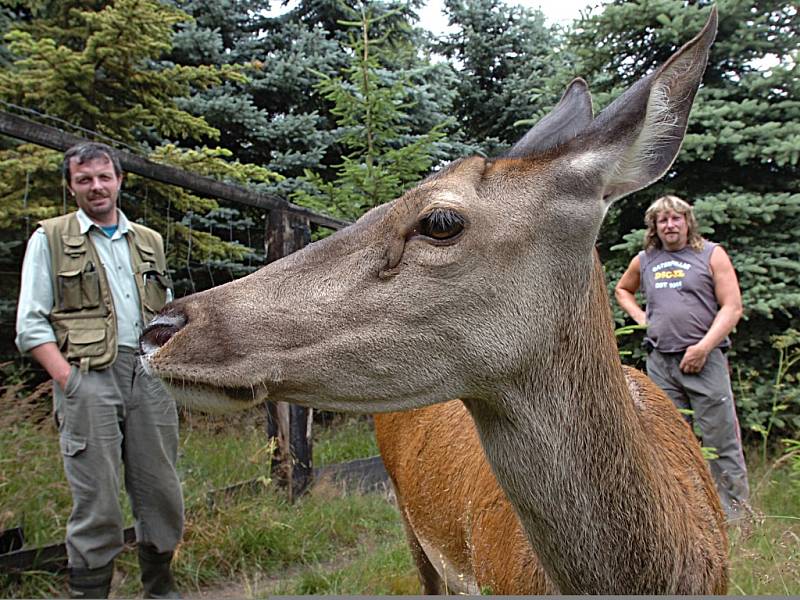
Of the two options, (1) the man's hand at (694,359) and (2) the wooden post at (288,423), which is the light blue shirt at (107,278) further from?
(1) the man's hand at (694,359)

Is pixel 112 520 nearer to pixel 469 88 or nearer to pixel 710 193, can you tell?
pixel 710 193

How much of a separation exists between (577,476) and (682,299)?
9.18 ft

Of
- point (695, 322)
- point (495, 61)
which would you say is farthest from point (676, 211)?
point (495, 61)

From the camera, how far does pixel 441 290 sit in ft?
5.84

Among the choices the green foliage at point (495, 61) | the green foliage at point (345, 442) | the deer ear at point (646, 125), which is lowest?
the green foliage at point (345, 442)

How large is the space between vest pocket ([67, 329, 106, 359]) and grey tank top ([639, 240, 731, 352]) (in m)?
3.30

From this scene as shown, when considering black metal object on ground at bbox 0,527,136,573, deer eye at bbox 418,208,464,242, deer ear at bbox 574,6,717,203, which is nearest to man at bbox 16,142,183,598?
black metal object on ground at bbox 0,527,136,573

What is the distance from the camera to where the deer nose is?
1.68 m

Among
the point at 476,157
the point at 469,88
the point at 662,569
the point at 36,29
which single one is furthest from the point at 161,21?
the point at 662,569

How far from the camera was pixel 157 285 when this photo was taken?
3480 millimetres

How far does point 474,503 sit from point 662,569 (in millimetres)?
823

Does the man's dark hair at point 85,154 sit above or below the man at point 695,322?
above

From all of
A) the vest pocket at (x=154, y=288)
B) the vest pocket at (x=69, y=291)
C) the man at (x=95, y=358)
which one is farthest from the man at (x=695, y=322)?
the vest pocket at (x=69, y=291)

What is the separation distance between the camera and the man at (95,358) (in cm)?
311
